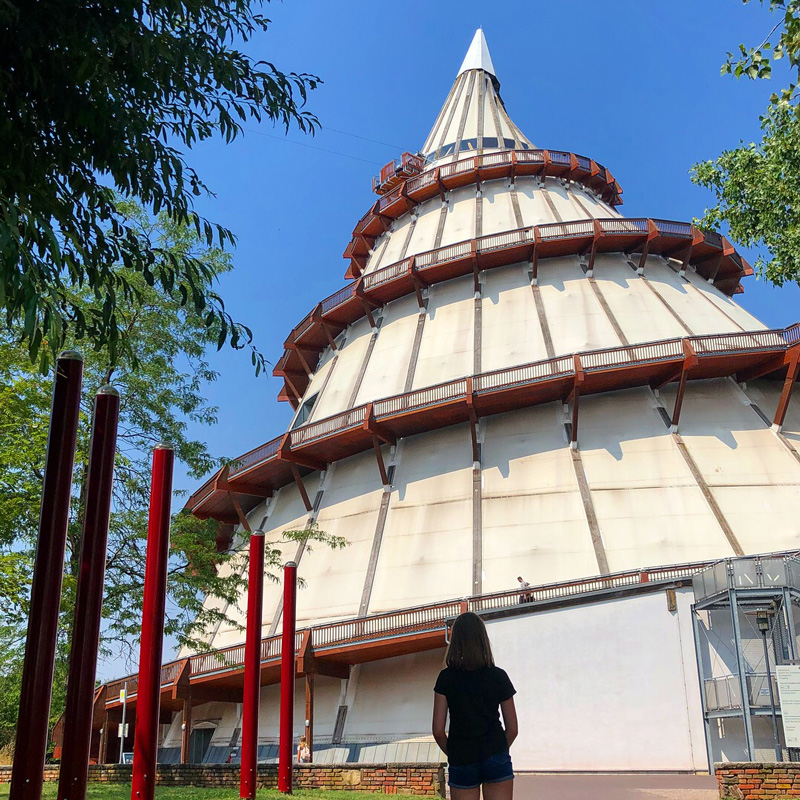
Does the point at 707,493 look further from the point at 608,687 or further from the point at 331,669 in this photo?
the point at 331,669

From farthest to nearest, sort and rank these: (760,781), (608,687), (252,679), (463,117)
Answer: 1. (463,117)
2. (608,687)
3. (252,679)
4. (760,781)

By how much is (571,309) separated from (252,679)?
24307 millimetres

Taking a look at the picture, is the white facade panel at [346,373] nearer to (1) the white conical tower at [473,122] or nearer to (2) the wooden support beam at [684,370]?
(2) the wooden support beam at [684,370]

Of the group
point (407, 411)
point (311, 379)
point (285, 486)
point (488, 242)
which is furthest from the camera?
point (311, 379)

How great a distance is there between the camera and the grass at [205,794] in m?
12.6

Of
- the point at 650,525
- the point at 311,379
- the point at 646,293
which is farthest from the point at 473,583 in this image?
the point at 311,379

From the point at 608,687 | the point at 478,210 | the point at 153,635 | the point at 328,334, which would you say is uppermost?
the point at 478,210

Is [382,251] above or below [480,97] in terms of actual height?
below

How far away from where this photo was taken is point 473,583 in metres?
25.3

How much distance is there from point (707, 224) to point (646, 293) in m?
19.3

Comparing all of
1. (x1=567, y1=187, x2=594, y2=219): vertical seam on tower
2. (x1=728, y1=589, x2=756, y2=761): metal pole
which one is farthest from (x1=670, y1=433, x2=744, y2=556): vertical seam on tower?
(x1=567, y1=187, x2=594, y2=219): vertical seam on tower

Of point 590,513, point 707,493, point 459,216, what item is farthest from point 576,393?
point 459,216

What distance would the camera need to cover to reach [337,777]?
49.7 feet

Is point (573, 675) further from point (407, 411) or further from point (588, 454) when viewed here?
point (407, 411)
